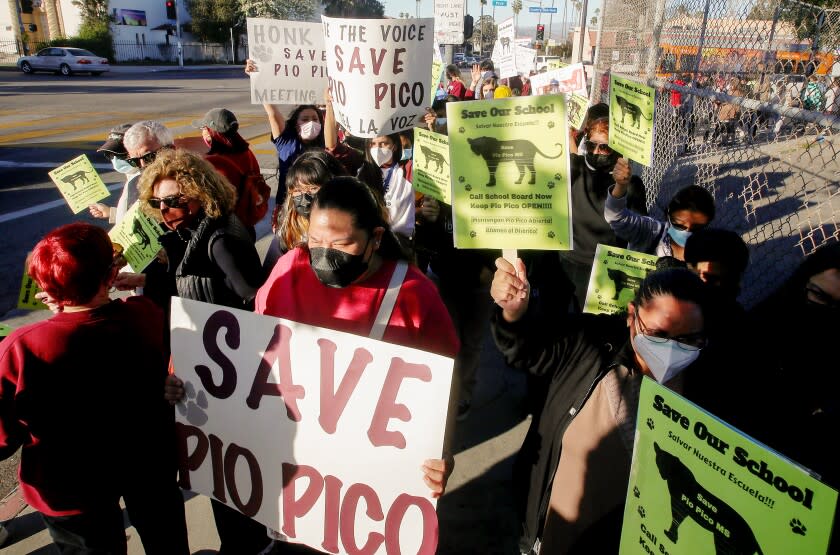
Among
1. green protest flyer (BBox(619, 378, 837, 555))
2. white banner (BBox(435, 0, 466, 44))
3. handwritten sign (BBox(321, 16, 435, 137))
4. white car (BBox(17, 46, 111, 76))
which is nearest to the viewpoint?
green protest flyer (BBox(619, 378, 837, 555))

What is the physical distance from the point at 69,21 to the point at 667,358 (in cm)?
5972

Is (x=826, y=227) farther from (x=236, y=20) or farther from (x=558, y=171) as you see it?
(x=236, y=20)

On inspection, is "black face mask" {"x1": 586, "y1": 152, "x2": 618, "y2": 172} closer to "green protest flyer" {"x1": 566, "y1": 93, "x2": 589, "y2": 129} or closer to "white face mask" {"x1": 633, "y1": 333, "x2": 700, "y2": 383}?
"green protest flyer" {"x1": 566, "y1": 93, "x2": 589, "y2": 129}

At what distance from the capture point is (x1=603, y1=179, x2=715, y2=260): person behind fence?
291 centimetres

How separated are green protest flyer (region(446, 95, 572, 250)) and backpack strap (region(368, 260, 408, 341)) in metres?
0.30

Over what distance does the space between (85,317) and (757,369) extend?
2.28m

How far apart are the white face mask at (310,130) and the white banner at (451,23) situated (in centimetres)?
648

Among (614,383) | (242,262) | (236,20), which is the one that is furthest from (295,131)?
(236,20)

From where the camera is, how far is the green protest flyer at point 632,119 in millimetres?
2926

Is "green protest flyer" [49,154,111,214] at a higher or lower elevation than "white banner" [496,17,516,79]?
lower

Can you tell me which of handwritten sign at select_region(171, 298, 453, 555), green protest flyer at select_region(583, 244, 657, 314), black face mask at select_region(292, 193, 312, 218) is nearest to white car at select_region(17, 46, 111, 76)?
black face mask at select_region(292, 193, 312, 218)

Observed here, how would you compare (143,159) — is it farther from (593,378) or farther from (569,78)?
(569,78)

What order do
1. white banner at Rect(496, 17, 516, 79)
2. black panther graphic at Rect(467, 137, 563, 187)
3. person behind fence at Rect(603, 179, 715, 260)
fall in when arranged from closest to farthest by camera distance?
black panther graphic at Rect(467, 137, 563, 187), person behind fence at Rect(603, 179, 715, 260), white banner at Rect(496, 17, 516, 79)

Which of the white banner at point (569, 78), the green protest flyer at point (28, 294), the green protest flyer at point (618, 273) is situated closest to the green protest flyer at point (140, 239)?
the green protest flyer at point (28, 294)
